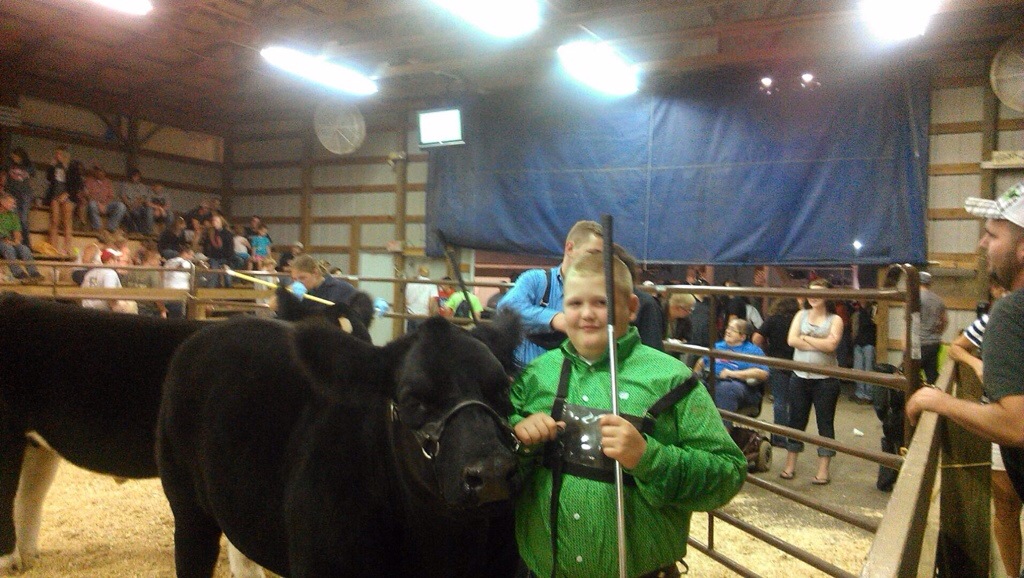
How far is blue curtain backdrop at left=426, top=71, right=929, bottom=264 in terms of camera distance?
27.7ft

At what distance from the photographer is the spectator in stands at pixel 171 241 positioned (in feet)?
38.8

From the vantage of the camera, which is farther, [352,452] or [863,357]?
[863,357]

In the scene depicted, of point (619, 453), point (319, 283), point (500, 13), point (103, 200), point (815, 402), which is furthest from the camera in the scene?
point (103, 200)

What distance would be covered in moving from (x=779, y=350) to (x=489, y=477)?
5164 mm

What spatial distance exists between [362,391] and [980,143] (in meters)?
9.14

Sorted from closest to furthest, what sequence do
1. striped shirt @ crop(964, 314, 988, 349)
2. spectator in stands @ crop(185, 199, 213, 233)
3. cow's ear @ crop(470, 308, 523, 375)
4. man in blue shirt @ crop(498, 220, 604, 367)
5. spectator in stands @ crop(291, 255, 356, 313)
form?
Answer: cow's ear @ crop(470, 308, 523, 375) < man in blue shirt @ crop(498, 220, 604, 367) < striped shirt @ crop(964, 314, 988, 349) < spectator in stands @ crop(291, 255, 356, 313) < spectator in stands @ crop(185, 199, 213, 233)

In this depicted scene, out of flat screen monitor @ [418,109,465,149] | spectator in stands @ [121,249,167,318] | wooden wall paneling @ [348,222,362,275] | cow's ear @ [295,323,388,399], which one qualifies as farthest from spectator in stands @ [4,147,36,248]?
cow's ear @ [295,323,388,399]

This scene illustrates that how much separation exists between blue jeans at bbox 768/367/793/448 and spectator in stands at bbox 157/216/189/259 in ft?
33.5

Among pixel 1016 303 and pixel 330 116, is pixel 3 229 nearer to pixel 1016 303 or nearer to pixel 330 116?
pixel 330 116

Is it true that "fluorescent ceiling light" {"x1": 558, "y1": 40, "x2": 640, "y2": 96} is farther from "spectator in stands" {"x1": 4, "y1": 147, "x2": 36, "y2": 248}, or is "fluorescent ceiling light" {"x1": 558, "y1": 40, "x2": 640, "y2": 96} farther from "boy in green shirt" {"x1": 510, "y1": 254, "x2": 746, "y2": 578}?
"spectator in stands" {"x1": 4, "y1": 147, "x2": 36, "y2": 248}

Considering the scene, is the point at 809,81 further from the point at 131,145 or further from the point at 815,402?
the point at 131,145

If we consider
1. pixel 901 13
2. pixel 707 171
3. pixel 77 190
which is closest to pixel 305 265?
pixel 707 171

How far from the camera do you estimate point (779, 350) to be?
5996 mm

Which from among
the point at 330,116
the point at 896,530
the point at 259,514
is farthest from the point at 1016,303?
the point at 330,116
